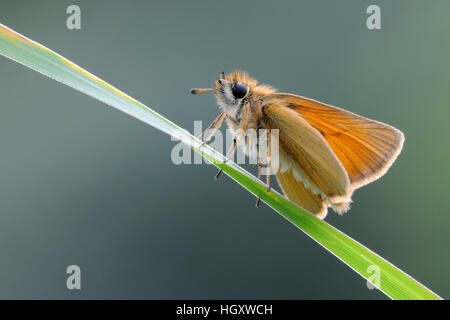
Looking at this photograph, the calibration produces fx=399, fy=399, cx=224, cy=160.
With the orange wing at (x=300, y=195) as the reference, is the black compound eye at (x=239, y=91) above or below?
above

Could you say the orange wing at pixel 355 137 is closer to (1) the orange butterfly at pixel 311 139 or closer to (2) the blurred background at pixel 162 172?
(1) the orange butterfly at pixel 311 139

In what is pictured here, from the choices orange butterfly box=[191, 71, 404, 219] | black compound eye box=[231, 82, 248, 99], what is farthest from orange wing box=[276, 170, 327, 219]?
black compound eye box=[231, 82, 248, 99]

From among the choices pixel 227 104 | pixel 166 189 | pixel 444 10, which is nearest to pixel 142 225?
pixel 166 189

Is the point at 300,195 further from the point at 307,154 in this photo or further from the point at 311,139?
the point at 311,139

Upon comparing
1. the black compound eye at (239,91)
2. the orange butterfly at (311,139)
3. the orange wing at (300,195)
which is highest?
the black compound eye at (239,91)

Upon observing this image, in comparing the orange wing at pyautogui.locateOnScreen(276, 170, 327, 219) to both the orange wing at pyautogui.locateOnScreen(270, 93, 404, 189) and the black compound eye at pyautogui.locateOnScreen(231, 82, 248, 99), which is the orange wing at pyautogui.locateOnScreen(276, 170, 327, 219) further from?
the black compound eye at pyautogui.locateOnScreen(231, 82, 248, 99)

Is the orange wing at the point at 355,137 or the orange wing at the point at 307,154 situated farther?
the orange wing at the point at 355,137

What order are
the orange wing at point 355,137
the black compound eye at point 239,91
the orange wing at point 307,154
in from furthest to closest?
1. the black compound eye at point 239,91
2. the orange wing at point 355,137
3. the orange wing at point 307,154

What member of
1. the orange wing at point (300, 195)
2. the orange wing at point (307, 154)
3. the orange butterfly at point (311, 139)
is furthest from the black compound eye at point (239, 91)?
the orange wing at point (300, 195)
